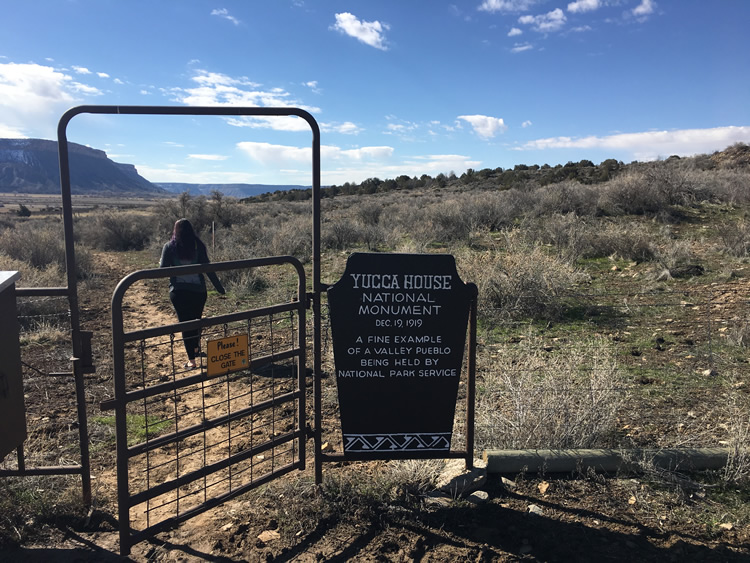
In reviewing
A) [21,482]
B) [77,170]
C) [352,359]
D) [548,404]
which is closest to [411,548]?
[352,359]

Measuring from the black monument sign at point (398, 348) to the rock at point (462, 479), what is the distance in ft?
0.88

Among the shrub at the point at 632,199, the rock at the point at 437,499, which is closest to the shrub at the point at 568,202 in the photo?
the shrub at the point at 632,199

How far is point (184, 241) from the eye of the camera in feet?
20.7

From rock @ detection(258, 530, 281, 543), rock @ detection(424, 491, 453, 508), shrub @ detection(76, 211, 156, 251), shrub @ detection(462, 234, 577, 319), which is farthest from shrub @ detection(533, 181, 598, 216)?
shrub @ detection(76, 211, 156, 251)

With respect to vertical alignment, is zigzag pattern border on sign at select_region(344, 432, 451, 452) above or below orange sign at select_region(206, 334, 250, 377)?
below

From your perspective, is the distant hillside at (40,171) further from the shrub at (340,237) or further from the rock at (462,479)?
the rock at (462,479)

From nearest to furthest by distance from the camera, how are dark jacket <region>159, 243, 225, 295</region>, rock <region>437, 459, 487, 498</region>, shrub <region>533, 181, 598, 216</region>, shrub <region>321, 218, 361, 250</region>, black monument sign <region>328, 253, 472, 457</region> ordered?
1. black monument sign <region>328, 253, 472, 457</region>
2. rock <region>437, 459, 487, 498</region>
3. dark jacket <region>159, 243, 225, 295</region>
4. shrub <region>321, 218, 361, 250</region>
5. shrub <region>533, 181, 598, 216</region>

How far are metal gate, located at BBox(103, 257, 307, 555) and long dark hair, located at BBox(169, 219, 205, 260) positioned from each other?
144 centimetres

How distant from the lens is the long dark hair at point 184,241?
629 cm

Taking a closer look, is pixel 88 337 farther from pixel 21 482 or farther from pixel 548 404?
pixel 548 404

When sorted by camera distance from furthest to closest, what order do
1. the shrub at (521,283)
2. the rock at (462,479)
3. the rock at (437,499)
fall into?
the shrub at (521,283)
the rock at (462,479)
the rock at (437,499)

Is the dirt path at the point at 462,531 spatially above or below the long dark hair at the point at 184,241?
below

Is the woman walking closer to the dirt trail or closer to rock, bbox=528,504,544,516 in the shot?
the dirt trail

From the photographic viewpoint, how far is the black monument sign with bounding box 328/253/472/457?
3.46 m
